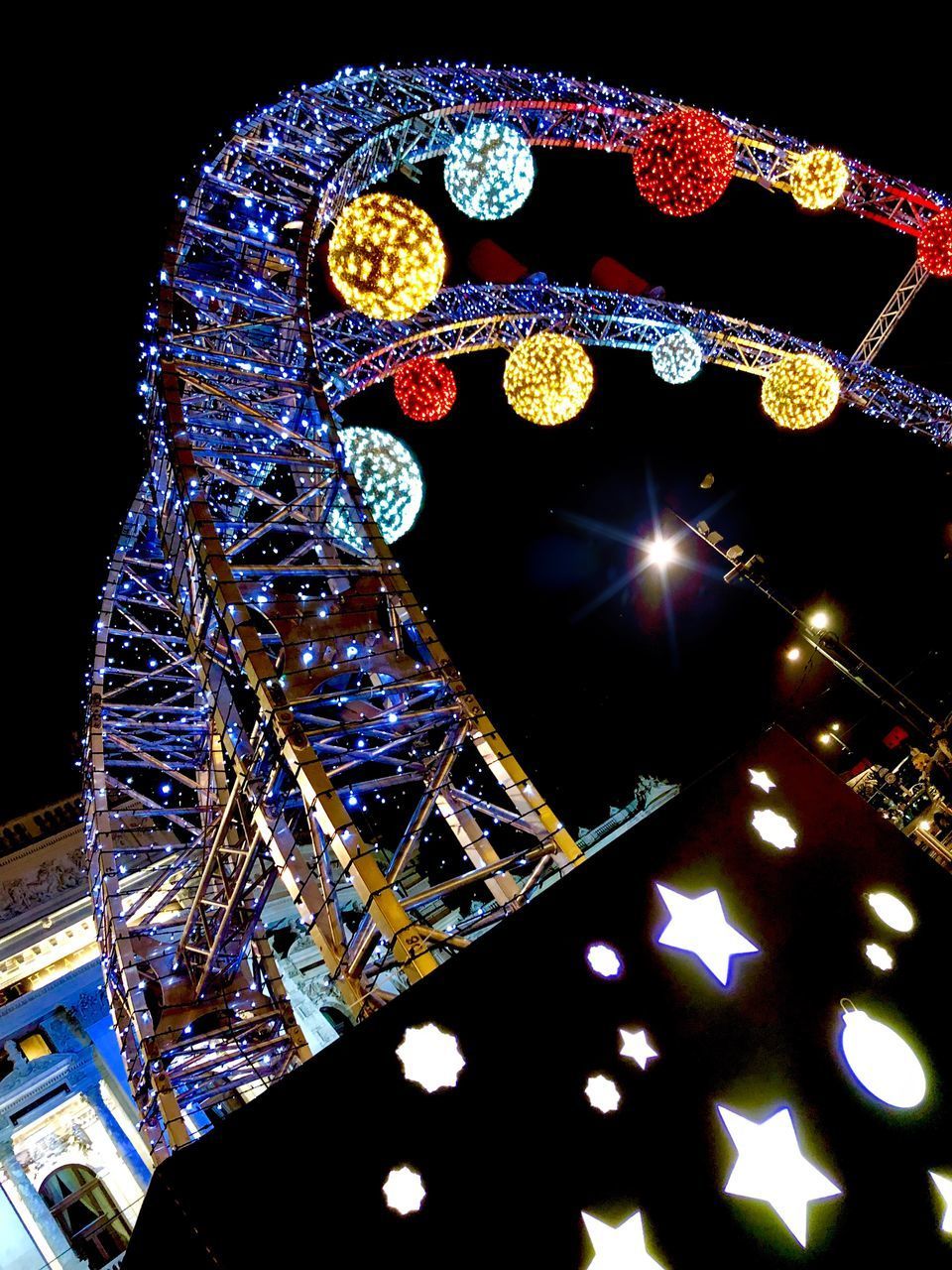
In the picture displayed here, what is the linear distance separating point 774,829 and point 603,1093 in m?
1.39

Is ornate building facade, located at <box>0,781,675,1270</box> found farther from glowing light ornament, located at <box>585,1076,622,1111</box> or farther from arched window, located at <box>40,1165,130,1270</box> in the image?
glowing light ornament, located at <box>585,1076,622,1111</box>

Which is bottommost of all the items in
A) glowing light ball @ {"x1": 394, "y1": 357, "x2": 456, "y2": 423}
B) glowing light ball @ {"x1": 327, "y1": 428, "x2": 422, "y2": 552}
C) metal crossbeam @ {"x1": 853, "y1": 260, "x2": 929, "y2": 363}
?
glowing light ball @ {"x1": 327, "y1": 428, "x2": 422, "y2": 552}

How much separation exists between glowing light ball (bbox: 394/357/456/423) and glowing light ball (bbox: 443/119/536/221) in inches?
102

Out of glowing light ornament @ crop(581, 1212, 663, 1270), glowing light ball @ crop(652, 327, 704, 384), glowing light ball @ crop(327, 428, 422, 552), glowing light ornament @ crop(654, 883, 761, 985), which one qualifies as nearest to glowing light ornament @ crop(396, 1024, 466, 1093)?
glowing light ornament @ crop(581, 1212, 663, 1270)

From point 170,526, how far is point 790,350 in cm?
1107

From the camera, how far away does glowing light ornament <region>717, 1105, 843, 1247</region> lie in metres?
2.20

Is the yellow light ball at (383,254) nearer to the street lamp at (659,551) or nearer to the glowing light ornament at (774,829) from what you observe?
the glowing light ornament at (774,829)

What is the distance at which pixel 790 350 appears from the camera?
39.1 feet

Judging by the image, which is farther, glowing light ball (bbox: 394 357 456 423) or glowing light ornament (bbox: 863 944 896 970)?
glowing light ball (bbox: 394 357 456 423)

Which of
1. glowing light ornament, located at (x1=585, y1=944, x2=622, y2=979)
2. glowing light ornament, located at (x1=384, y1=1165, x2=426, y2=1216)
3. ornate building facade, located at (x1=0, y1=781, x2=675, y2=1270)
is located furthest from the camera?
ornate building facade, located at (x1=0, y1=781, x2=675, y2=1270)

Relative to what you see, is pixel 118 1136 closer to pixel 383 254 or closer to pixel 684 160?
pixel 383 254

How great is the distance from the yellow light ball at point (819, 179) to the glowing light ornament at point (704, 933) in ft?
26.9

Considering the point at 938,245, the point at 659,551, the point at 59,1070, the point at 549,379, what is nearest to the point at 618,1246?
the point at 549,379

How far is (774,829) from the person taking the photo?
10.2 feet
